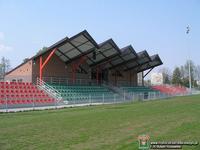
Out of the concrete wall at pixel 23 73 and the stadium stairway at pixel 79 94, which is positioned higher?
the concrete wall at pixel 23 73

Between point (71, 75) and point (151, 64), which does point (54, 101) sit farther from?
point (151, 64)

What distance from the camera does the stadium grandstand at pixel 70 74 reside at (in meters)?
32.6

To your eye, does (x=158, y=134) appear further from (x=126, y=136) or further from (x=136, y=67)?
(x=136, y=67)

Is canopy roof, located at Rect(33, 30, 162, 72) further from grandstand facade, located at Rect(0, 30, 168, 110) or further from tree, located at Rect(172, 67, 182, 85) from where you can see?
tree, located at Rect(172, 67, 182, 85)

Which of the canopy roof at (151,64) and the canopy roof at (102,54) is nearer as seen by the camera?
the canopy roof at (102,54)

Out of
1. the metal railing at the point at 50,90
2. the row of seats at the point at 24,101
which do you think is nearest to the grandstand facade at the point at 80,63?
the metal railing at the point at 50,90

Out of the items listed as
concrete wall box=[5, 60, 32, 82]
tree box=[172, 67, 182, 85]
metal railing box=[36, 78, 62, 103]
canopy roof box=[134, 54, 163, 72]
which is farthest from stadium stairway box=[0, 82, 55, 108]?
tree box=[172, 67, 182, 85]

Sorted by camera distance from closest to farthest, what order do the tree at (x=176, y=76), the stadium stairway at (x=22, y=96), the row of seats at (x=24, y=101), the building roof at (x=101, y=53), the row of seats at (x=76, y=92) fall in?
the row of seats at (x=24, y=101) < the stadium stairway at (x=22, y=96) < the row of seats at (x=76, y=92) < the building roof at (x=101, y=53) < the tree at (x=176, y=76)

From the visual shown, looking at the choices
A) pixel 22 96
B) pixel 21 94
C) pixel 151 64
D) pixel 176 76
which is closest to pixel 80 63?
pixel 21 94

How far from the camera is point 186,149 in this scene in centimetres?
760

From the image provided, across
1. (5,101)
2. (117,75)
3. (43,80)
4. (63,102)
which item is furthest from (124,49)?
(5,101)

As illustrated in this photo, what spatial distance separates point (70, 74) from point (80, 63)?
7.18ft

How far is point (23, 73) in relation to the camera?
132ft

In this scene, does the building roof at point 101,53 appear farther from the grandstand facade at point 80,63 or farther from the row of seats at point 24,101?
the row of seats at point 24,101
